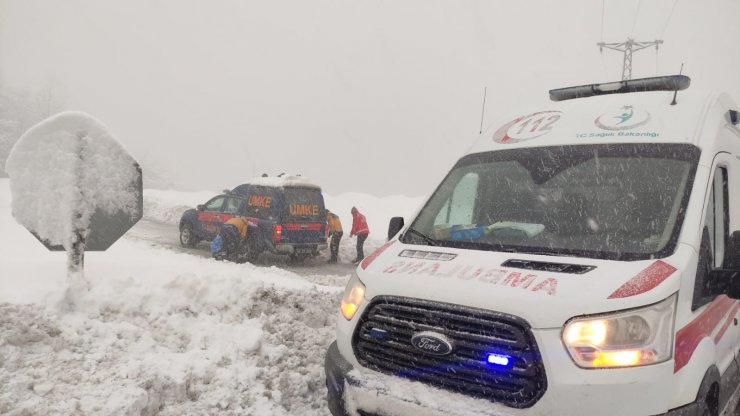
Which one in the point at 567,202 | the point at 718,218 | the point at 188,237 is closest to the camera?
the point at 718,218

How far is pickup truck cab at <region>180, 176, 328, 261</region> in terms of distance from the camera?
13547 mm

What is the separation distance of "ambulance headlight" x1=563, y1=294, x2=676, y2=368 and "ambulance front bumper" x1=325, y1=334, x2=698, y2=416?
5 cm

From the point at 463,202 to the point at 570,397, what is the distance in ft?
7.29

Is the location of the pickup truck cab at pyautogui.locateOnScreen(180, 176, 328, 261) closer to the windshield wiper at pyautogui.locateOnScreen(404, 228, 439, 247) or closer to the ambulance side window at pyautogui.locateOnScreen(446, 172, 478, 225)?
the ambulance side window at pyautogui.locateOnScreen(446, 172, 478, 225)

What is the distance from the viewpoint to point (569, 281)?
2.68 meters

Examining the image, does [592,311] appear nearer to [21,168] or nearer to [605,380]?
[605,380]

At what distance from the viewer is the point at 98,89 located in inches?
5054

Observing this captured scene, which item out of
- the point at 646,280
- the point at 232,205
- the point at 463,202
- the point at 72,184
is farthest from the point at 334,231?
the point at 646,280

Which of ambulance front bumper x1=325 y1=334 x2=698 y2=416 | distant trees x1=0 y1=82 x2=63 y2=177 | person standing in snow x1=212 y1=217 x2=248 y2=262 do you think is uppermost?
ambulance front bumper x1=325 y1=334 x2=698 y2=416

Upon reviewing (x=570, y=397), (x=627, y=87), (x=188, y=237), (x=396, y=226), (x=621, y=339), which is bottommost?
(x=188, y=237)

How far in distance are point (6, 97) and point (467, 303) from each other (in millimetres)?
94118

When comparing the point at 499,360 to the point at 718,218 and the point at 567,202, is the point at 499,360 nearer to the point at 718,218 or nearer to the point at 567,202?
the point at 567,202

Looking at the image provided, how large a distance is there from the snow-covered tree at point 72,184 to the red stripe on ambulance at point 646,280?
472 cm

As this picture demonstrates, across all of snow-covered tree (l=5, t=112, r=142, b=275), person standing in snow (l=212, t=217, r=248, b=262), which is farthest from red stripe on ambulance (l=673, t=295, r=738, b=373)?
person standing in snow (l=212, t=217, r=248, b=262)
